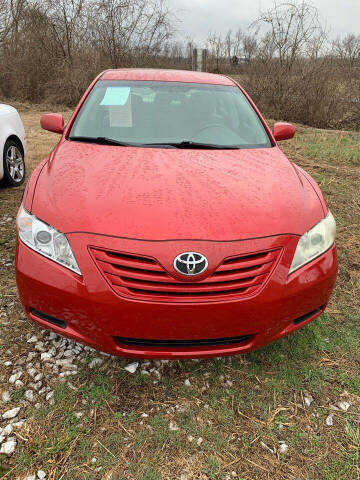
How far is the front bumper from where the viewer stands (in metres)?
1.47

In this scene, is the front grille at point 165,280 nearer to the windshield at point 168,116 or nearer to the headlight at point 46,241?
the headlight at point 46,241

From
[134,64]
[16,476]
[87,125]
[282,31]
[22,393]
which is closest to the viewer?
[16,476]

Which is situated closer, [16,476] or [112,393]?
[16,476]

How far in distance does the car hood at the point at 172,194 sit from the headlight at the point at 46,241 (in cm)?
4

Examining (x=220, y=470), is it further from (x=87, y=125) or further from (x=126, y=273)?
(x=87, y=125)

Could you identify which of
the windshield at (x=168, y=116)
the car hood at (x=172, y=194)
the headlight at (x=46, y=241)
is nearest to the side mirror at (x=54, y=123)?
the windshield at (x=168, y=116)

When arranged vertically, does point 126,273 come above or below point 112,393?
above

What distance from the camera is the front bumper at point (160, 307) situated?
147 cm

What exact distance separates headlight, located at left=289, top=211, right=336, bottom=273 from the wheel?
3590 millimetres

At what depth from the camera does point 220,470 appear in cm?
145

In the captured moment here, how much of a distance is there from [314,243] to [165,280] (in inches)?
30.5

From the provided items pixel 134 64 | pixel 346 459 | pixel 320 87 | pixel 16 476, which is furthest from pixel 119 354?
pixel 134 64

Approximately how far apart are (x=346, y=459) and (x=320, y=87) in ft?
33.2

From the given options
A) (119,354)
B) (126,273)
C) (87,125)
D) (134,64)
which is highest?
(134,64)
